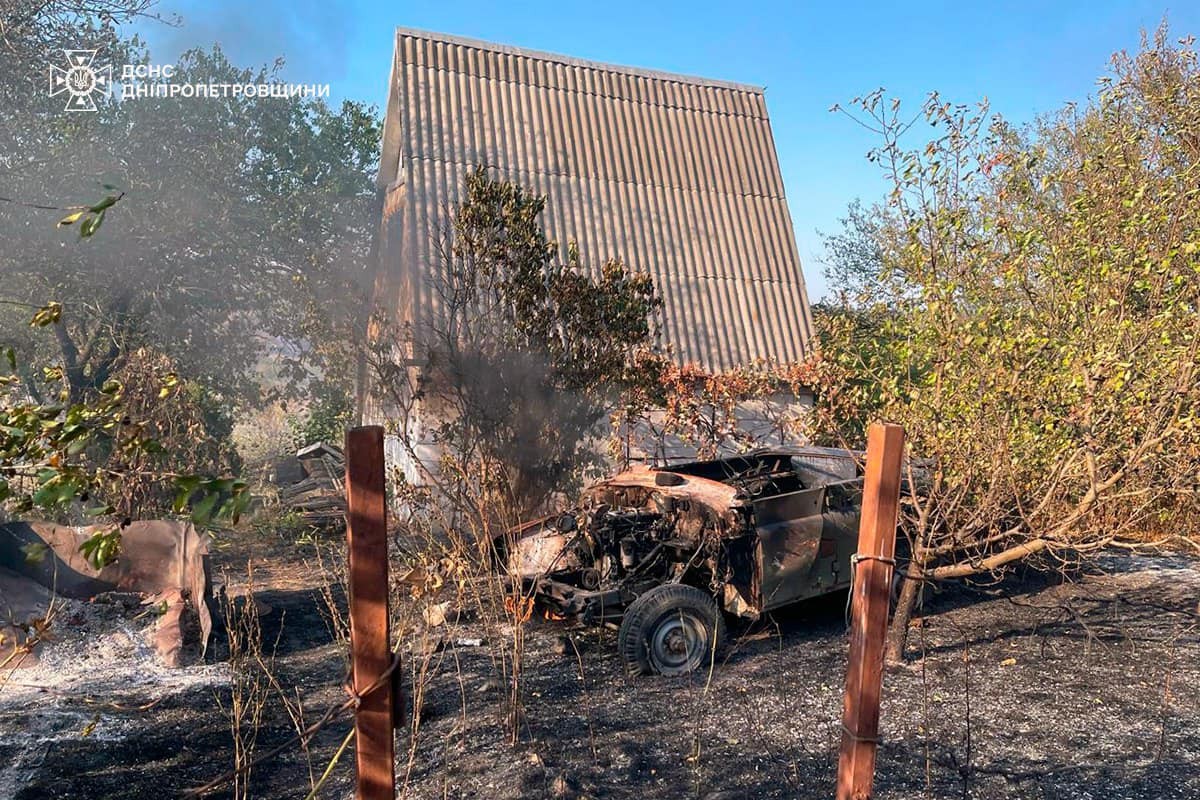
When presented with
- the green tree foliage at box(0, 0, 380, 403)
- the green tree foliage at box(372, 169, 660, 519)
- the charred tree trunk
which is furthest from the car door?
the green tree foliage at box(0, 0, 380, 403)

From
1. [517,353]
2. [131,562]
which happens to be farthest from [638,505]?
[131,562]

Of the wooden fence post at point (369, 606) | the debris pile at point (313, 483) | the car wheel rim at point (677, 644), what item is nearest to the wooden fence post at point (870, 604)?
the wooden fence post at point (369, 606)

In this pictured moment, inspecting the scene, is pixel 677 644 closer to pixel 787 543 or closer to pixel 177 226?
pixel 787 543

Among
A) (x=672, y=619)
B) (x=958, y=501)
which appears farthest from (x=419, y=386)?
(x=958, y=501)

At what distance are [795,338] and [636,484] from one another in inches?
239

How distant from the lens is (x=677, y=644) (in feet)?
23.3

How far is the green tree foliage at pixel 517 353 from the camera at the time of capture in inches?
364

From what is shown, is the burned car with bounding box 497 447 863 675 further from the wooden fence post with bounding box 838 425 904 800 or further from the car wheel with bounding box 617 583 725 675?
the wooden fence post with bounding box 838 425 904 800

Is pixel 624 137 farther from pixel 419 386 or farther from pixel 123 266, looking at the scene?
pixel 123 266

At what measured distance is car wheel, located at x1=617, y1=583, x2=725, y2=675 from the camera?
6910 millimetres

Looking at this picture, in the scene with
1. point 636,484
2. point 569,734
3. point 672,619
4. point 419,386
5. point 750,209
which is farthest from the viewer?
point 750,209

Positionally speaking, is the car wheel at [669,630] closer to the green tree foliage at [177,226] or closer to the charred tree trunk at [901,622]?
the charred tree trunk at [901,622]

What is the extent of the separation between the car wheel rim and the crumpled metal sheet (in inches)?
145

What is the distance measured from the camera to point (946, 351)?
6.33 meters
